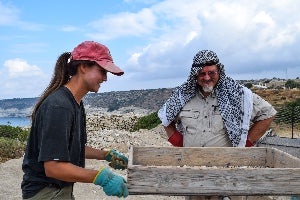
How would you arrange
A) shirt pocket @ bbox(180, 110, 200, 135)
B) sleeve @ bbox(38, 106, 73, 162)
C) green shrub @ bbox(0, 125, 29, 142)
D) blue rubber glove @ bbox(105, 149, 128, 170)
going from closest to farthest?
sleeve @ bbox(38, 106, 73, 162) < blue rubber glove @ bbox(105, 149, 128, 170) < shirt pocket @ bbox(180, 110, 200, 135) < green shrub @ bbox(0, 125, 29, 142)

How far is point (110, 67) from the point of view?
2.85 m

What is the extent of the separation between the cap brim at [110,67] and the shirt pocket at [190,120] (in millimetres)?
1606

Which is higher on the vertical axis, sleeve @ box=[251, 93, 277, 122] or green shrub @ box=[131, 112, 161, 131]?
sleeve @ box=[251, 93, 277, 122]

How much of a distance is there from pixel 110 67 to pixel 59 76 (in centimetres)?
33

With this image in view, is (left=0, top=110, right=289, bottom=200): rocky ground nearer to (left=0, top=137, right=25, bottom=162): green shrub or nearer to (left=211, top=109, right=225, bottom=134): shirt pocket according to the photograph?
(left=211, top=109, right=225, bottom=134): shirt pocket

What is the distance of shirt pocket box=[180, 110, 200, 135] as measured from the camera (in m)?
4.37

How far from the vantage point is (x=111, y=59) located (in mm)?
2947

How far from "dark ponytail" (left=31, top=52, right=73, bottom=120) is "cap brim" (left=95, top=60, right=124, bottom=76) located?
9.5 inches

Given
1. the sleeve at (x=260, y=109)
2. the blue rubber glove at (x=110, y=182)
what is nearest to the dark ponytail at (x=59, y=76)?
the blue rubber glove at (x=110, y=182)

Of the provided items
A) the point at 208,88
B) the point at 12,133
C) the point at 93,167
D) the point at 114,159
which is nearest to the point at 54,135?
the point at 114,159

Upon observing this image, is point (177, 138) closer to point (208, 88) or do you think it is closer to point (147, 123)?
point (208, 88)

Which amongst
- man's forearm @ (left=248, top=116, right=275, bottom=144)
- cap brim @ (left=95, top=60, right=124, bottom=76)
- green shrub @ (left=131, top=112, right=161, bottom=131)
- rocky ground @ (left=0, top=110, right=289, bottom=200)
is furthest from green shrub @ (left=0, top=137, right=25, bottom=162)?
cap brim @ (left=95, top=60, right=124, bottom=76)

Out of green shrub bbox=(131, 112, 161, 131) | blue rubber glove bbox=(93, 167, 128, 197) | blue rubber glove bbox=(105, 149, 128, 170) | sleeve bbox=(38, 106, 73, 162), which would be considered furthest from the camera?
green shrub bbox=(131, 112, 161, 131)

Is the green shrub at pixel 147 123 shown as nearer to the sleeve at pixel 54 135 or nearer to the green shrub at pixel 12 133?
the green shrub at pixel 12 133
